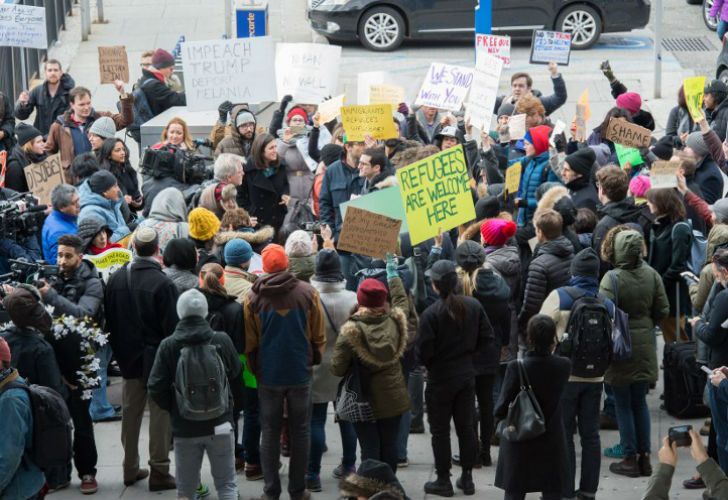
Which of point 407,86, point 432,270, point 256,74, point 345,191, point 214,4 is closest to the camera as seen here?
point 432,270

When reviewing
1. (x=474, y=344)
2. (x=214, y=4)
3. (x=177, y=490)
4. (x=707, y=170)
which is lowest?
(x=177, y=490)

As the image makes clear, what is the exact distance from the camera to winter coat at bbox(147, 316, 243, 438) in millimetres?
7832

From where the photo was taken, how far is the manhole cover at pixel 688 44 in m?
22.5

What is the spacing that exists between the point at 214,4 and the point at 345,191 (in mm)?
14355

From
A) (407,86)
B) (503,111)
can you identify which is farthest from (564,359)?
(407,86)

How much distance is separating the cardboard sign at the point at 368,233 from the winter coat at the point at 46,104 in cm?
641

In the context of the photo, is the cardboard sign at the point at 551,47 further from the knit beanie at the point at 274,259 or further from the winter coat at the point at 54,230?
the knit beanie at the point at 274,259

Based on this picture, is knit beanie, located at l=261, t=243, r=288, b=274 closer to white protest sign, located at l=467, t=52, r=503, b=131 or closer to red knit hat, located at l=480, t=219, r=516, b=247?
red knit hat, located at l=480, t=219, r=516, b=247

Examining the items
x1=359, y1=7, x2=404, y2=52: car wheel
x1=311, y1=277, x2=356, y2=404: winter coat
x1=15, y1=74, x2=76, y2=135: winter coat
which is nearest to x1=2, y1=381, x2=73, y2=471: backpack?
x1=311, y1=277, x2=356, y2=404: winter coat

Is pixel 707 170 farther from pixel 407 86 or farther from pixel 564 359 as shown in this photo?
pixel 407 86

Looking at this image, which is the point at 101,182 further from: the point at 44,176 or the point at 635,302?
the point at 635,302

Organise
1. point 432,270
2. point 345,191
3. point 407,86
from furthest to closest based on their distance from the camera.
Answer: point 407,86, point 345,191, point 432,270

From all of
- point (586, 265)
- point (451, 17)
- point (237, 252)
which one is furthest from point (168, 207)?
point (451, 17)

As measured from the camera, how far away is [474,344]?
8.56 metres
